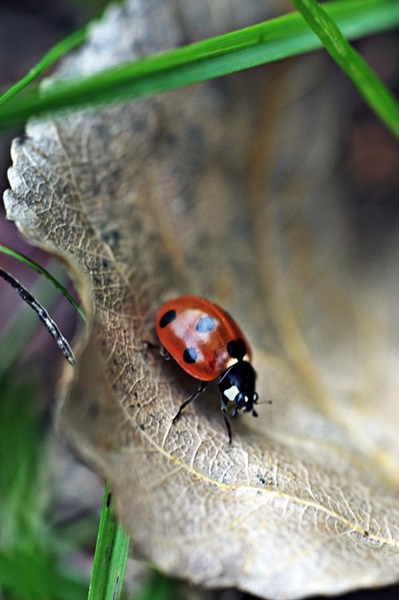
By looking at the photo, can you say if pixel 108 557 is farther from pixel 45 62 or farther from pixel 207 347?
pixel 45 62

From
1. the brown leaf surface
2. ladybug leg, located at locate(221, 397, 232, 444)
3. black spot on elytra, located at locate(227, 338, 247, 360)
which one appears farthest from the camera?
black spot on elytra, located at locate(227, 338, 247, 360)

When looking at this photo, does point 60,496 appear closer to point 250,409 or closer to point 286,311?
point 250,409

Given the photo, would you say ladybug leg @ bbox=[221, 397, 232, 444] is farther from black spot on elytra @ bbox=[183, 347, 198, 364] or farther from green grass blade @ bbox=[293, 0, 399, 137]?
green grass blade @ bbox=[293, 0, 399, 137]

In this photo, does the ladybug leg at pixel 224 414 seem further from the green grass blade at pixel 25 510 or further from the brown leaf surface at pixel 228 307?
the green grass blade at pixel 25 510

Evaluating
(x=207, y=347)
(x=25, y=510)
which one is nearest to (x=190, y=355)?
(x=207, y=347)

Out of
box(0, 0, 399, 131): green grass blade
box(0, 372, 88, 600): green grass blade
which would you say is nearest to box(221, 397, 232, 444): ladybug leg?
box(0, 372, 88, 600): green grass blade

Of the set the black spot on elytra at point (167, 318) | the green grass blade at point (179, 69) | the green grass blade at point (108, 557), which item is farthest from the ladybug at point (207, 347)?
the green grass blade at point (179, 69)

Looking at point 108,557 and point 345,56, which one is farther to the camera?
point 345,56
